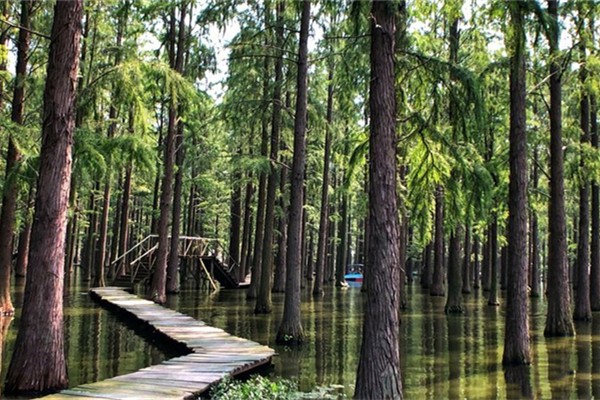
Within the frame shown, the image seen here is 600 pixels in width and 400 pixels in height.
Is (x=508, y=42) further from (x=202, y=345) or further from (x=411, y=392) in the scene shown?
(x=202, y=345)

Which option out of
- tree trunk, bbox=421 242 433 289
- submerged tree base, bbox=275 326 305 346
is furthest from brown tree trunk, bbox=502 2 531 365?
tree trunk, bbox=421 242 433 289

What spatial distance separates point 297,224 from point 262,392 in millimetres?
5953

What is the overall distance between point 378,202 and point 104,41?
1878 cm

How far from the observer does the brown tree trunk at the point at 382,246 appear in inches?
233

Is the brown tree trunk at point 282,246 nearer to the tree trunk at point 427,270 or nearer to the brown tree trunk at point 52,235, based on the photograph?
the tree trunk at point 427,270

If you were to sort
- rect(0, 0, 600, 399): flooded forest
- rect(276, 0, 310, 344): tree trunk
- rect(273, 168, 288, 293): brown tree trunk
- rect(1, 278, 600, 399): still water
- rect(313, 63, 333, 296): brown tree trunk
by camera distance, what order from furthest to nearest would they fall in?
rect(313, 63, 333, 296): brown tree trunk
rect(273, 168, 288, 293): brown tree trunk
rect(276, 0, 310, 344): tree trunk
rect(1, 278, 600, 399): still water
rect(0, 0, 600, 399): flooded forest

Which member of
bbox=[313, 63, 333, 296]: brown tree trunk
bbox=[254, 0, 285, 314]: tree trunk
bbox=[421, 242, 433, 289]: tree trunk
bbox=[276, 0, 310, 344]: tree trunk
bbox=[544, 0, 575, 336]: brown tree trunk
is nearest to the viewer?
bbox=[276, 0, 310, 344]: tree trunk

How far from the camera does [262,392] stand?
6523 mm

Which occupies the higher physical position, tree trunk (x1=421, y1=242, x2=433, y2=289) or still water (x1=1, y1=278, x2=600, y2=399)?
tree trunk (x1=421, y1=242, x2=433, y2=289)

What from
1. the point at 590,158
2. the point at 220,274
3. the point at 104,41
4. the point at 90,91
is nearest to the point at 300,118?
the point at 90,91

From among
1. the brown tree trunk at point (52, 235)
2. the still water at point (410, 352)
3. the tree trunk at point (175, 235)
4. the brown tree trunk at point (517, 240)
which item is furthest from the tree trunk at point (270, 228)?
the brown tree trunk at point (52, 235)

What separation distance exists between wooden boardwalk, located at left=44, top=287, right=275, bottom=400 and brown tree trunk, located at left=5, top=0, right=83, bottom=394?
71 centimetres

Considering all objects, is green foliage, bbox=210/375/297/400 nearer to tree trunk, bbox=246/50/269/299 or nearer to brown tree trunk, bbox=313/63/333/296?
tree trunk, bbox=246/50/269/299

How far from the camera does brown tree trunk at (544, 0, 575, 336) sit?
12812 mm
